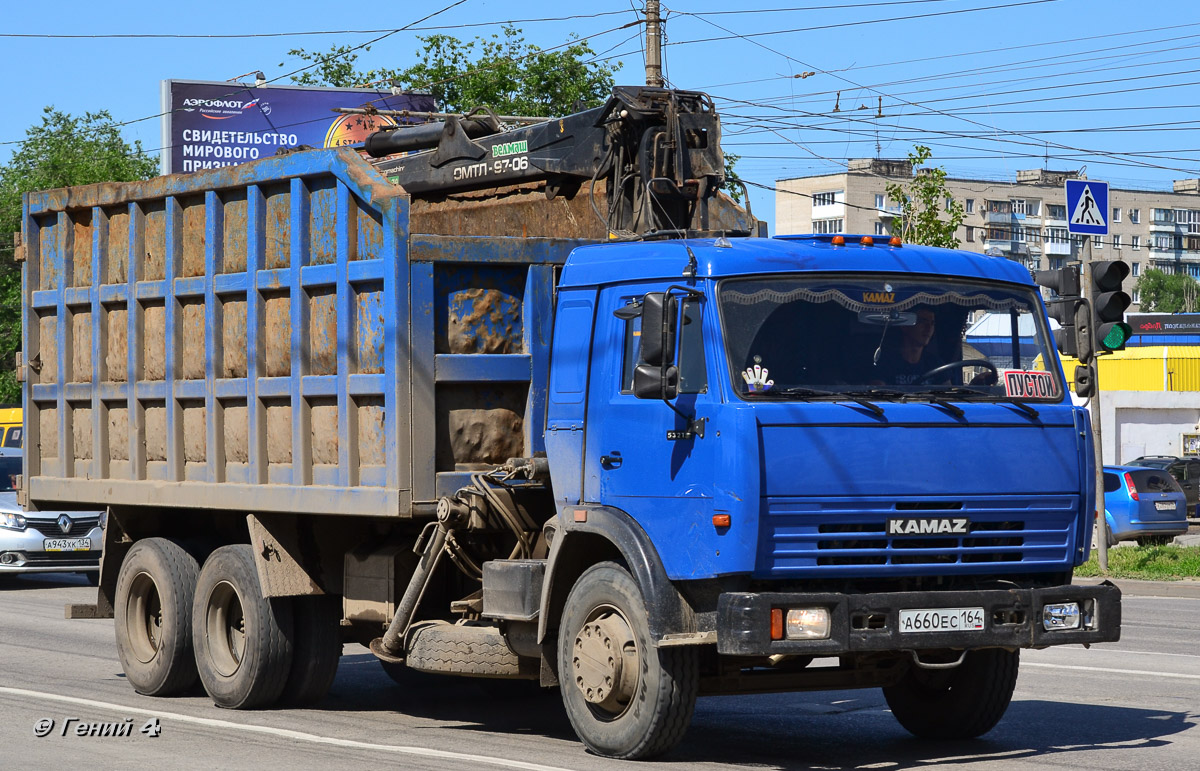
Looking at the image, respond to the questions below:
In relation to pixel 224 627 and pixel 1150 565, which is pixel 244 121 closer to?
pixel 1150 565

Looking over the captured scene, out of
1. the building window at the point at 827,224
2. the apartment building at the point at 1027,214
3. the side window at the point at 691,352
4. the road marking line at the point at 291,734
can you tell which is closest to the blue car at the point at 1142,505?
the road marking line at the point at 291,734

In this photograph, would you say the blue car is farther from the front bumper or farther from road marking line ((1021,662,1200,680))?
the front bumper

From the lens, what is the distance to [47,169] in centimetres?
5400

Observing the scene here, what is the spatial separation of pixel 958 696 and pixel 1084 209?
10.6m

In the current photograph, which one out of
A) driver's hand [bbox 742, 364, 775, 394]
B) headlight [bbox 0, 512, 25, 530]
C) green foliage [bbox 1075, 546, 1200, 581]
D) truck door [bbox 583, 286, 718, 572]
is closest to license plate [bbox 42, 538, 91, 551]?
headlight [bbox 0, 512, 25, 530]

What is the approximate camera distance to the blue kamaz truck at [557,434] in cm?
727

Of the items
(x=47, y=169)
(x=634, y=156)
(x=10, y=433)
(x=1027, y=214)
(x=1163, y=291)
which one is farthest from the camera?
(x=1163, y=291)

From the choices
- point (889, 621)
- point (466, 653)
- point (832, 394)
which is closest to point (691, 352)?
point (832, 394)

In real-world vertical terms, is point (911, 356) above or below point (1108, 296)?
below

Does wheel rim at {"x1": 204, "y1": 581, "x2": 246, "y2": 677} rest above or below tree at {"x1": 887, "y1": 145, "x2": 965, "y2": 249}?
below

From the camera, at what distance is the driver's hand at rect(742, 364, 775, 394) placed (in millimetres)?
7270

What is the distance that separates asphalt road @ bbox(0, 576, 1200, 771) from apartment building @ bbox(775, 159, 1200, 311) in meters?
82.6

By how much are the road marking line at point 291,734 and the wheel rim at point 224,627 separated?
18.8 inches

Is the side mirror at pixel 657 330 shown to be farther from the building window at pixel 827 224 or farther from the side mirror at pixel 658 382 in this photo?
the building window at pixel 827 224
